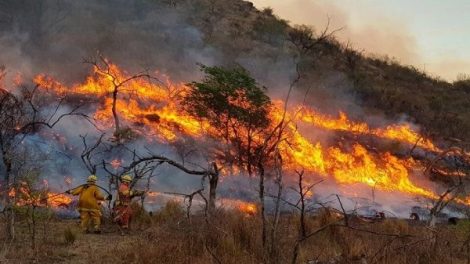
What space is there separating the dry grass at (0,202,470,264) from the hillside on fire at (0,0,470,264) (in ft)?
0.13

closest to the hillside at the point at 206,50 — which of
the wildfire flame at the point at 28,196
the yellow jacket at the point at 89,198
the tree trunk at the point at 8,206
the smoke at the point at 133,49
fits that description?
the smoke at the point at 133,49

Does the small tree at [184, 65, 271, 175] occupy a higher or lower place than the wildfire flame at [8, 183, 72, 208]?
higher

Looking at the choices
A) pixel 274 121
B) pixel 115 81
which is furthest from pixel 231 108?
pixel 115 81

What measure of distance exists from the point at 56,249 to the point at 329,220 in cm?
512

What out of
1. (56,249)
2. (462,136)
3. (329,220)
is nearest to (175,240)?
(56,249)

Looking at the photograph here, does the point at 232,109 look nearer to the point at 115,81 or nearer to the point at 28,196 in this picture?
the point at 115,81

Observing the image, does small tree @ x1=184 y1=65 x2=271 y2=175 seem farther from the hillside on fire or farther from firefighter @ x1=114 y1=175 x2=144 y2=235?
firefighter @ x1=114 y1=175 x2=144 y2=235

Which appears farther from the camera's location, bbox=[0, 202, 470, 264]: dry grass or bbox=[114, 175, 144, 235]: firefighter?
bbox=[114, 175, 144, 235]: firefighter

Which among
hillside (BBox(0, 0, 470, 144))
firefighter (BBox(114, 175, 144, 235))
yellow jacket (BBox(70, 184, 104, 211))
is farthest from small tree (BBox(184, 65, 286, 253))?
yellow jacket (BBox(70, 184, 104, 211))

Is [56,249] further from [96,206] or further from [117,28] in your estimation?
[117,28]

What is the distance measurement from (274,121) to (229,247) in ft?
55.4

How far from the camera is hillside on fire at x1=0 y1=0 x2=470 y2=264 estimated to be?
949 centimetres

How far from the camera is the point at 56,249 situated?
29.1 feet

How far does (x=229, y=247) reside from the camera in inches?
305
